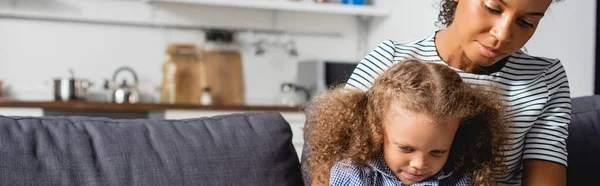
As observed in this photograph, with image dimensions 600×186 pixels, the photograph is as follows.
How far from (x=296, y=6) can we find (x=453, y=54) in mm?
2995

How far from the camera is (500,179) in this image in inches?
60.4

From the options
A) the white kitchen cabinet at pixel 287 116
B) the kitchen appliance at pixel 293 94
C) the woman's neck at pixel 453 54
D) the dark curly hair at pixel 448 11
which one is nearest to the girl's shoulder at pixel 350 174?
the woman's neck at pixel 453 54

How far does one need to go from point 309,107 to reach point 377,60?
206mm

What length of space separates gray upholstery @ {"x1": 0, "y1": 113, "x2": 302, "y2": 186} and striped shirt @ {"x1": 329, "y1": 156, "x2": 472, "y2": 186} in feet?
0.65

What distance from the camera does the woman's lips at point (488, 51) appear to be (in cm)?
133

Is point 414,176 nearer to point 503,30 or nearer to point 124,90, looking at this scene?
point 503,30

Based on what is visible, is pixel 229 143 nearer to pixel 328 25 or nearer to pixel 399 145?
pixel 399 145

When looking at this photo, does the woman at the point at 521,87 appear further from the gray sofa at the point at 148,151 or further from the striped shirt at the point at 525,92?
the gray sofa at the point at 148,151

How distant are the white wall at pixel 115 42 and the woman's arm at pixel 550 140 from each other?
3.21 metres

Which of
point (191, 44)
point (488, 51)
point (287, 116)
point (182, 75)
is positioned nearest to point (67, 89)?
point (182, 75)

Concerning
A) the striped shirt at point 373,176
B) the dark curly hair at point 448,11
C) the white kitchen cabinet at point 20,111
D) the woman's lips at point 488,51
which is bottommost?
the white kitchen cabinet at point 20,111

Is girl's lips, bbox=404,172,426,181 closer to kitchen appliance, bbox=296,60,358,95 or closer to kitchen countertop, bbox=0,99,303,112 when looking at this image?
kitchen countertop, bbox=0,99,303,112

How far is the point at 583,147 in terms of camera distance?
1.89 metres

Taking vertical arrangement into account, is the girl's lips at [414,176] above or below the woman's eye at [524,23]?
below
